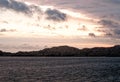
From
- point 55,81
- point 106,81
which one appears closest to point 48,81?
point 55,81

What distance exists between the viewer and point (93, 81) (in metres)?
103

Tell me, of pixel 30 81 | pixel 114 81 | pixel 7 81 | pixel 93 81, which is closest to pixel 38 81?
pixel 30 81

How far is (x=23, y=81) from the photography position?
337 feet

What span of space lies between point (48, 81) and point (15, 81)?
1039 cm

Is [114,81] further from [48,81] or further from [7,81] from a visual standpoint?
[7,81]

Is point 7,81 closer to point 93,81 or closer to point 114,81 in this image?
point 93,81

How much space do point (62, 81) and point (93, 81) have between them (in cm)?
999

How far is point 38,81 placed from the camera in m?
103

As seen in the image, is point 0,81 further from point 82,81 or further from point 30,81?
point 82,81

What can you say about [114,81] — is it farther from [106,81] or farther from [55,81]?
[55,81]

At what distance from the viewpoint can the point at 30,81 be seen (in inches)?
4031

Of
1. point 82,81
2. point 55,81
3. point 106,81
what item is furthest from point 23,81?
point 106,81

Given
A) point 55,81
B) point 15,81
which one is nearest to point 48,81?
point 55,81

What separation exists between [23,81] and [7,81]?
5016mm
